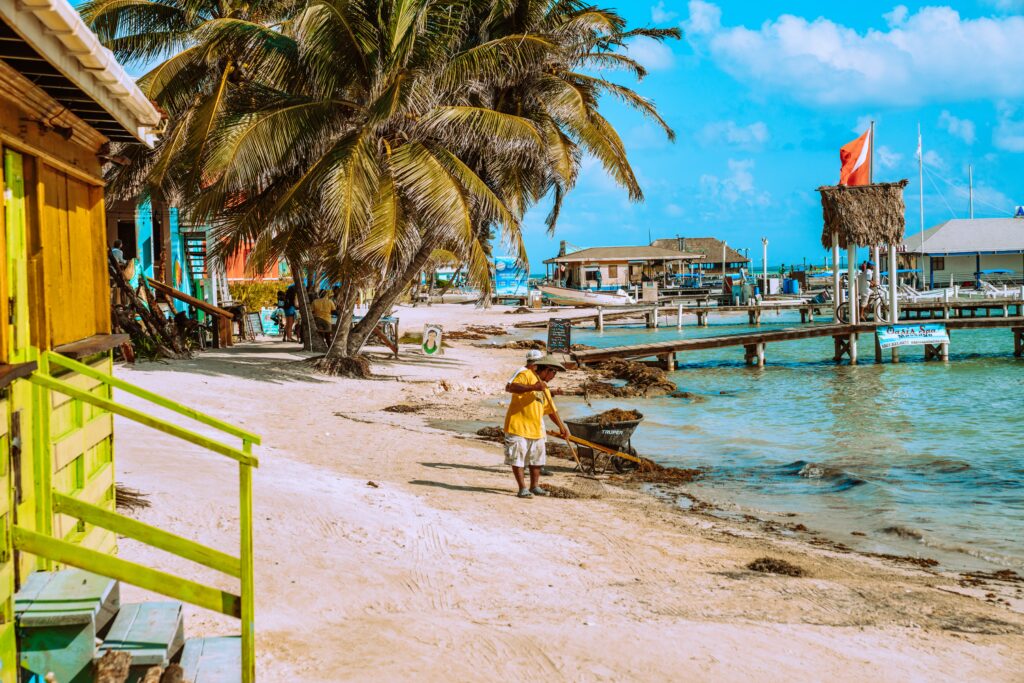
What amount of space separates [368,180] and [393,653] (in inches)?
512

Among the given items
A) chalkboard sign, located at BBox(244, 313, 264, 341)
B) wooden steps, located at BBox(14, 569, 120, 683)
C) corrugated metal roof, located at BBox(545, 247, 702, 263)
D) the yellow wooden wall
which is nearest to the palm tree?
chalkboard sign, located at BBox(244, 313, 264, 341)

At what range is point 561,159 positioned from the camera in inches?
803

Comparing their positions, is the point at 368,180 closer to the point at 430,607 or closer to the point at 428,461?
the point at 428,461

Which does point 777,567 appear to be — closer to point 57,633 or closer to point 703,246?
point 57,633

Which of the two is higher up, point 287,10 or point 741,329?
point 287,10

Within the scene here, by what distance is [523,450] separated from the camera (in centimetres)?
1080

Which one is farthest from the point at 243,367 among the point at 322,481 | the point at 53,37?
the point at 53,37

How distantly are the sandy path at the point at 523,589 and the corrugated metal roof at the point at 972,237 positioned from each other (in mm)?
67196

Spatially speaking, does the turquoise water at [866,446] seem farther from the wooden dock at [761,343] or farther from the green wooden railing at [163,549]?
the green wooden railing at [163,549]

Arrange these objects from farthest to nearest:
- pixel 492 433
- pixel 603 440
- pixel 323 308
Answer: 1. pixel 323 308
2. pixel 492 433
3. pixel 603 440

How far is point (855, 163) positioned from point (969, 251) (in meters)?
47.1

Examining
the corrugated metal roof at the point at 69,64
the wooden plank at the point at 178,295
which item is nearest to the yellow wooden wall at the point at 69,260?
the corrugated metal roof at the point at 69,64

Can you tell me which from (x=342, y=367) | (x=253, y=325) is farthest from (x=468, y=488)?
(x=253, y=325)

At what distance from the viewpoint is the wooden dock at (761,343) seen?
88.6 ft
